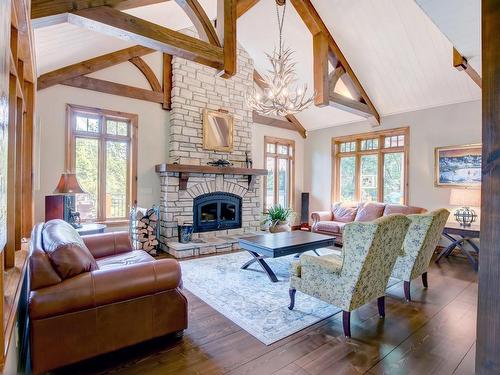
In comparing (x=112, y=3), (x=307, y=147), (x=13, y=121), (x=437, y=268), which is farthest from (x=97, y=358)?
(x=307, y=147)

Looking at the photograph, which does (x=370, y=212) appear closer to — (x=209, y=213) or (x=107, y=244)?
(x=209, y=213)

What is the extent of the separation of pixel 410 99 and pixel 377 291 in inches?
186

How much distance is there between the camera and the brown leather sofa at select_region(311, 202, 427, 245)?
219 inches

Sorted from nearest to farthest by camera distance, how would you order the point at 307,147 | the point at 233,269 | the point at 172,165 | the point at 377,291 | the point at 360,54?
the point at 377,291 → the point at 233,269 → the point at 172,165 → the point at 360,54 → the point at 307,147

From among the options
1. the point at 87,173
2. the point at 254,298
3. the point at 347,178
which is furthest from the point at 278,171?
the point at 254,298

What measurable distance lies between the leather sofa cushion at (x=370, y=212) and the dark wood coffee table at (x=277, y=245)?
6.48 ft

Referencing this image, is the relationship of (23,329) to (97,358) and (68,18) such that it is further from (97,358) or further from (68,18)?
(68,18)

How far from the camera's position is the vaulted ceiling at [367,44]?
398 cm

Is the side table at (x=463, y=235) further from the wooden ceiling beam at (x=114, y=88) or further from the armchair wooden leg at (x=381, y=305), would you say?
the wooden ceiling beam at (x=114, y=88)

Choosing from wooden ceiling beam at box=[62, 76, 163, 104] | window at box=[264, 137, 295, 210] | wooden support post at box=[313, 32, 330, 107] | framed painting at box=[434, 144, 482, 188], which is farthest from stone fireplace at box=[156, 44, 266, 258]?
framed painting at box=[434, 144, 482, 188]

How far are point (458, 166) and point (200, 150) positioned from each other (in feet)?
16.3

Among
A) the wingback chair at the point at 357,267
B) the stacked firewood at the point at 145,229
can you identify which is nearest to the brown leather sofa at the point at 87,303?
the wingback chair at the point at 357,267

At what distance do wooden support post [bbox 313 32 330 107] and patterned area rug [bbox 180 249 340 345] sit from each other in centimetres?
286

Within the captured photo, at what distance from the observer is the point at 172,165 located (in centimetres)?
518
